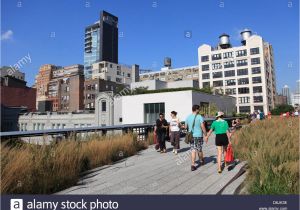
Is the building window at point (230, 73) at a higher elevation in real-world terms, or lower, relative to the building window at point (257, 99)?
higher

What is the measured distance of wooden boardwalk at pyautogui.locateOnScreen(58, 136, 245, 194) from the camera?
6211 mm

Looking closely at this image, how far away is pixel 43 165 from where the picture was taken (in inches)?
259

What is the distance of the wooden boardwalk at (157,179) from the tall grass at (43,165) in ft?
1.11

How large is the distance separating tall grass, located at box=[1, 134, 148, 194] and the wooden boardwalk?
1.11 ft

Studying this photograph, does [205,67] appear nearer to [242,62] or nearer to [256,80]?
[242,62]

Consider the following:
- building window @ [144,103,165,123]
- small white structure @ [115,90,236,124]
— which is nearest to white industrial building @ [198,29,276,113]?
small white structure @ [115,90,236,124]

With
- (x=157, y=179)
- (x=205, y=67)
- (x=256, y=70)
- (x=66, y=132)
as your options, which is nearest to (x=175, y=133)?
(x=66, y=132)

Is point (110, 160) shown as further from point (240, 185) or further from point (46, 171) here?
point (240, 185)

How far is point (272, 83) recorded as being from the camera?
94.3 meters

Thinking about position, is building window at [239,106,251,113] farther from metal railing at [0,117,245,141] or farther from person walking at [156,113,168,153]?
person walking at [156,113,168,153]

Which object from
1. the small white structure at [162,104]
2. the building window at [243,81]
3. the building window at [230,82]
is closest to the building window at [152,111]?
the small white structure at [162,104]

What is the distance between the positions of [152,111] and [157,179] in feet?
115

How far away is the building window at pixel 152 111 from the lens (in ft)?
136

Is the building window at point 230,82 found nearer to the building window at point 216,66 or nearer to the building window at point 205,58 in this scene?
the building window at point 216,66
